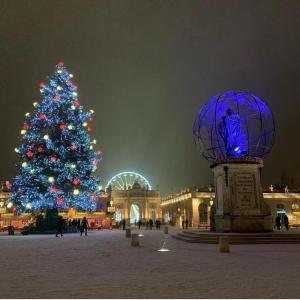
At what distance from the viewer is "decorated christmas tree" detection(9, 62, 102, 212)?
3684 centimetres

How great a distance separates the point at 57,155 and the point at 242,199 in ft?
68.6

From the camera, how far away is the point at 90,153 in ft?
132

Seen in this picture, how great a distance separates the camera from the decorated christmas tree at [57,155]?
3684 centimetres

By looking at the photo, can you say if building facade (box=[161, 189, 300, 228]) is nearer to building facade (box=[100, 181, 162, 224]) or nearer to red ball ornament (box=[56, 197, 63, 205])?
building facade (box=[100, 181, 162, 224])

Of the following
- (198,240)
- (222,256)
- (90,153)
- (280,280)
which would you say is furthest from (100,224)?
(280,280)

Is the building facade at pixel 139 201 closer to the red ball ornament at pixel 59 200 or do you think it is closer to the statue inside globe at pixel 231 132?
the red ball ornament at pixel 59 200

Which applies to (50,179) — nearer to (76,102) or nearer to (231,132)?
(76,102)

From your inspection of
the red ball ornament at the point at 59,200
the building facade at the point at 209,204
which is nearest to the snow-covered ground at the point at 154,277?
the red ball ornament at the point at 59,200

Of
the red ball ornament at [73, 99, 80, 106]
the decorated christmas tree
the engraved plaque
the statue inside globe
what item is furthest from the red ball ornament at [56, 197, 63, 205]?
the engraved plaque

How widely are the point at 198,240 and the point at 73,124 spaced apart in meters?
21.6

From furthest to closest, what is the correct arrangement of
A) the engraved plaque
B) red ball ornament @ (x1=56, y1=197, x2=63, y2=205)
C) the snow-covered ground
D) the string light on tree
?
red ball ornament @ (x1=56, y1=197, x2=63, y2=205) < the string light on tree < the engraved plaque < the snow-covered ground

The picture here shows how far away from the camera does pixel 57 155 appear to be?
38062mm

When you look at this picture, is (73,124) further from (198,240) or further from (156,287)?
(156,287)

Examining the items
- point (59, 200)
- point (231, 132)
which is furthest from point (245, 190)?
point (59, 200)
